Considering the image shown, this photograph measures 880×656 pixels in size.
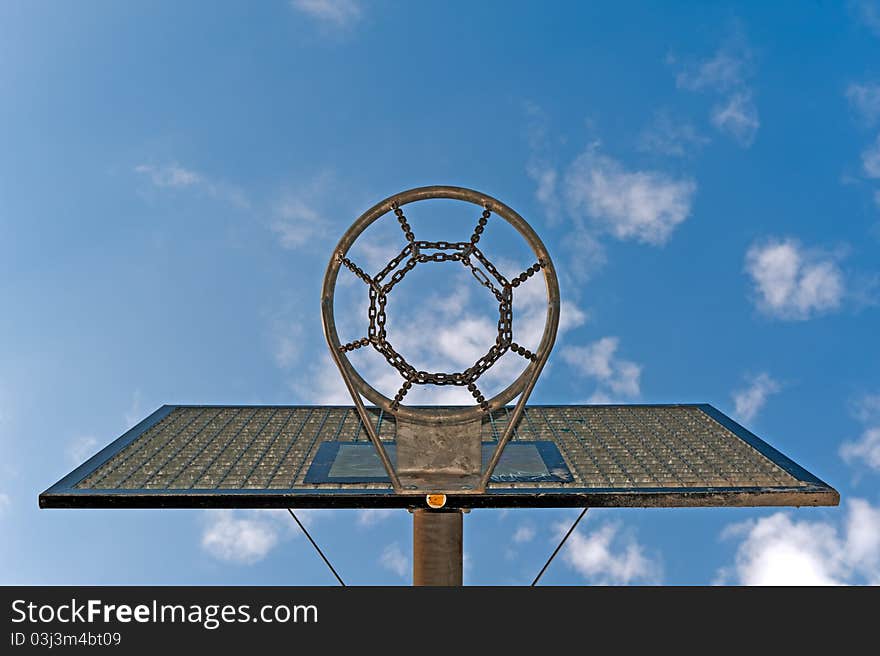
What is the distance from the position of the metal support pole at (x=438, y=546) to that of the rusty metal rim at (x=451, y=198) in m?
0.94

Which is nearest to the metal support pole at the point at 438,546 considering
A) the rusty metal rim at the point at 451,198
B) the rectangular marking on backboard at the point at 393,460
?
the rectangular marking on backboard at the point at 393,460

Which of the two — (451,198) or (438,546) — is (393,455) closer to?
(438,546)

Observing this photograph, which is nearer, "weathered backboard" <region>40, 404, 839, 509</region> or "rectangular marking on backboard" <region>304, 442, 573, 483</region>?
"weathered backboard" <region>40, 404, 839, 509</region>

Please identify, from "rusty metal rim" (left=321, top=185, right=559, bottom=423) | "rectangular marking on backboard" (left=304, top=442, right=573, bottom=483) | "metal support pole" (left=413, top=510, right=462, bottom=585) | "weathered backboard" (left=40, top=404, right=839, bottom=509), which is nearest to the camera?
"rusty metal rim" (left=321, top=185, right=559, bottom=423)

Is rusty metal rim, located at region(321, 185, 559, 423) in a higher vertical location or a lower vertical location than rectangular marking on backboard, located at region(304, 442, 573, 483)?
higher

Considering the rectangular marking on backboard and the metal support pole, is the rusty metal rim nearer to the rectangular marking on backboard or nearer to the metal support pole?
the rectangular marking on backboard

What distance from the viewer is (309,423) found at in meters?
5.25

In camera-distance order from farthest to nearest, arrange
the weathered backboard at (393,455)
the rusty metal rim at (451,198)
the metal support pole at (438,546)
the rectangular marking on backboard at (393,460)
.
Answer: the metal support pole at (438,546) < the rectangular marking on backboard at (393,460) < the weathered backboard at (393,455) < the rusty metal rim at (451,198)

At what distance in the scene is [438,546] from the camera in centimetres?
421

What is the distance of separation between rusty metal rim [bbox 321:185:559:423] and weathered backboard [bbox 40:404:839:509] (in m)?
0.48

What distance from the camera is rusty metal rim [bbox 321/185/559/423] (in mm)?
3361

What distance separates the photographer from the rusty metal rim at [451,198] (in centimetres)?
336

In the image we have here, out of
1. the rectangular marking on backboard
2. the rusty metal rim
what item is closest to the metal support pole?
the rectangular marking on backboard

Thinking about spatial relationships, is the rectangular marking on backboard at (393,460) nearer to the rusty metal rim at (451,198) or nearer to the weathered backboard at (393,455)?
the weathered backboard at (393,455)
